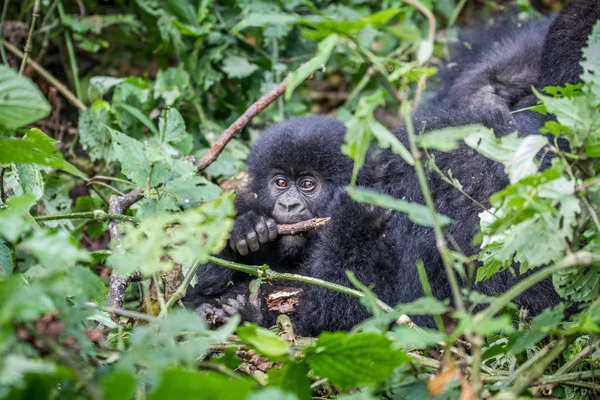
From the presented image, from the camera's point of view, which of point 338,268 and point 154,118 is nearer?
point 338,268

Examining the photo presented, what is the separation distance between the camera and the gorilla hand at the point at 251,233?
2.64 meters

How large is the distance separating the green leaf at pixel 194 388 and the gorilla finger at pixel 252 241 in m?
1.49

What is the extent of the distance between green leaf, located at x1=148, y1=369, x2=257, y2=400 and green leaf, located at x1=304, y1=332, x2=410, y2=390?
346mm

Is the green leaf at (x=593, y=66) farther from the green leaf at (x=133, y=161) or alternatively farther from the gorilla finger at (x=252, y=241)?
the gorilla finger at (x=252, y=241)

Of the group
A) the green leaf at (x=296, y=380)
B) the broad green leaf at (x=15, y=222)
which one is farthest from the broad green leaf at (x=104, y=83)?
the green leaf at (x=296, y=380)

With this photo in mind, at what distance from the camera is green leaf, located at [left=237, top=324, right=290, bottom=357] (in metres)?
1.42

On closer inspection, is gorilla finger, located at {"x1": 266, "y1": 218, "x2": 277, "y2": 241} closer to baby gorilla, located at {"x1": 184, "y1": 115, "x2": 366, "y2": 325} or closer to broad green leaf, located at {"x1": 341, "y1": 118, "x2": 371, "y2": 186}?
baby gorilla, located at {"x1": 184, "y1": 115, "x2": 366, "y2": 325}

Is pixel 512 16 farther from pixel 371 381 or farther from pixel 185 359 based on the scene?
pixel 185 359

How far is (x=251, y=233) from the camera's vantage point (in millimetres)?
2656

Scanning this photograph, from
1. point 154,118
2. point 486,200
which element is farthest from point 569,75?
point 154,118

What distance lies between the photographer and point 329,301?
7.90 ft

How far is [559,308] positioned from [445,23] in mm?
3749

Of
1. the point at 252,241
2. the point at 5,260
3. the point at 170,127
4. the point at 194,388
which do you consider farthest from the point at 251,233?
the point at 194,388

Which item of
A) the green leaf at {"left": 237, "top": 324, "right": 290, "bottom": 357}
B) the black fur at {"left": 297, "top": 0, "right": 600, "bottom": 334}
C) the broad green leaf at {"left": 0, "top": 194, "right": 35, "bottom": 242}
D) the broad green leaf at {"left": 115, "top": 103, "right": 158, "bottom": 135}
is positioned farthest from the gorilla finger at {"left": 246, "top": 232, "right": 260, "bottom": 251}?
the broad green leaf at {"left": 0, "top": 194, "right": 35, "bottom": 242}
